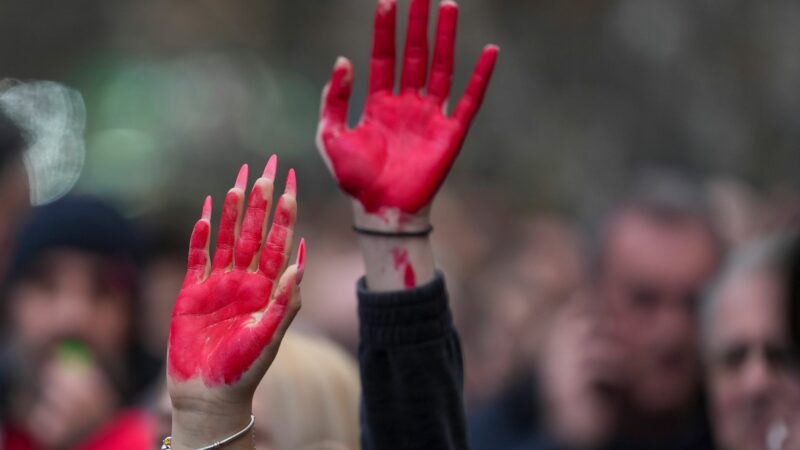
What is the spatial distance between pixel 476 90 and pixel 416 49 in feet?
0.46

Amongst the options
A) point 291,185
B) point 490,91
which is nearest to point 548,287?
point 291,185

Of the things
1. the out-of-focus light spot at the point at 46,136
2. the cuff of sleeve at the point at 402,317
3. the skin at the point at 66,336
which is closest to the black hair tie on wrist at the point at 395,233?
the cuff of sleeve at the point at 402,317

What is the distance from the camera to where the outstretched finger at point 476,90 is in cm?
284

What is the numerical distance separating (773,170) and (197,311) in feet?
21.3

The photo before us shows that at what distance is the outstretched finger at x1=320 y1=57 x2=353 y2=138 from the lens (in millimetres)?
2848

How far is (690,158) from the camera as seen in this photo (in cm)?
855

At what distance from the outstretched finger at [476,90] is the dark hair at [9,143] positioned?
3.22m

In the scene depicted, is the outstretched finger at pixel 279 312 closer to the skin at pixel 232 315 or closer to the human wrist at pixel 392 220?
the skin at pixel 232 315

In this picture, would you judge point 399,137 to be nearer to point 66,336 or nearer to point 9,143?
point 66,336

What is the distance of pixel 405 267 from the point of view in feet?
9.05

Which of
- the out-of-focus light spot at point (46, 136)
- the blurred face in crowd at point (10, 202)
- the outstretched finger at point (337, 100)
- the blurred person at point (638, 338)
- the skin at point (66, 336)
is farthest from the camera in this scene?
the out-of-focus light spot at point (46, 136)

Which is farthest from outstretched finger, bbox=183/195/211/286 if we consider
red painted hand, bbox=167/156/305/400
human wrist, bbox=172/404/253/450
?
human wrist, bbox=172/404/253/450

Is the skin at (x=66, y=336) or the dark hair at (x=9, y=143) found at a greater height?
the dark hair at (x=9, y=143)

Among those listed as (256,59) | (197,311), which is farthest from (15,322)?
(256,59)
